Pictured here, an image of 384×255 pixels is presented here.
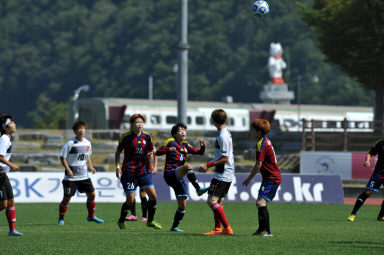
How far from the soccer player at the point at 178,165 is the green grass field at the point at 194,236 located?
0.44 metres

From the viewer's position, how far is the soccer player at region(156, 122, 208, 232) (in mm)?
12133

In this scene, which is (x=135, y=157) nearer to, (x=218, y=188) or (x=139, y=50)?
(x=218, y=188)

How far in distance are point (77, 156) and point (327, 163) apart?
15130 mm

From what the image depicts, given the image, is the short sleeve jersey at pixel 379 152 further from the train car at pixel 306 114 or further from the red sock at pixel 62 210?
the train car at pixel 306 114

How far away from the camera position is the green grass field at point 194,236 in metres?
9.85

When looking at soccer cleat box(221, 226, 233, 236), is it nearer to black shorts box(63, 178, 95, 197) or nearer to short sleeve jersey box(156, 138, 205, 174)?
short sleeve jersey box(156, 138, 205, 174)

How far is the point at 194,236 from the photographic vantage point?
1142 centimetres

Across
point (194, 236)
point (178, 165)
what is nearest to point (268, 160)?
point (194, 236)

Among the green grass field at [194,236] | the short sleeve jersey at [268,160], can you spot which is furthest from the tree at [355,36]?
the short sleeve jersey at [268,160]

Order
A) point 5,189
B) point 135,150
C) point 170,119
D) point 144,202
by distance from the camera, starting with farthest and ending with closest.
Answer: point 170,119
point 144,202
point 135,150
point 5,189

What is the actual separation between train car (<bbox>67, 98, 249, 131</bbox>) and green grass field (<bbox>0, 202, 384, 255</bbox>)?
102ft

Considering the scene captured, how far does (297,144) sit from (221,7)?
81.2 metres

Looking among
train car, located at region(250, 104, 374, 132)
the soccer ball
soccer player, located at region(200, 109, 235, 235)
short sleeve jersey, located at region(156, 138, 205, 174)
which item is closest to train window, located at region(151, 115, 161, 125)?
train car, located at region(250, 104, 374, 132)

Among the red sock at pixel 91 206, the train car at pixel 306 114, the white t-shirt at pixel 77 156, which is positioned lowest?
the red sock at pixel 91 206
